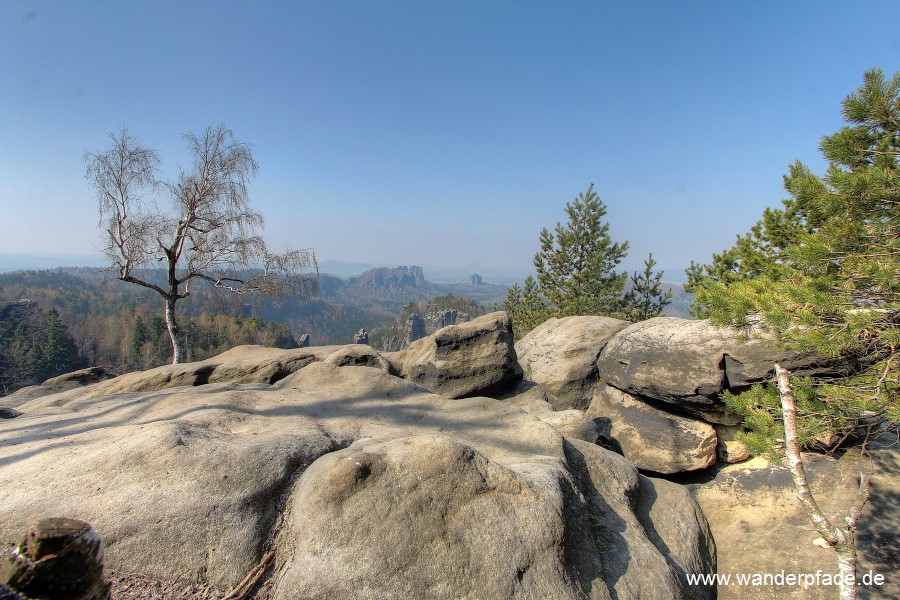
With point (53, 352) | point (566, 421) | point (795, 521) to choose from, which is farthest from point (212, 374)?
point (53, 352)

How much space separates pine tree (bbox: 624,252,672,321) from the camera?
19844 mm

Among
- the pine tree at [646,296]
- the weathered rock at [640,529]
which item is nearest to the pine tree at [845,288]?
the weathered rock at [640,529]

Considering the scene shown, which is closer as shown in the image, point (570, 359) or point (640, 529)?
point (640, 529)

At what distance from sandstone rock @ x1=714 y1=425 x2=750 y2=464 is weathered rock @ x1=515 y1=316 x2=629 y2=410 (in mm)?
3635

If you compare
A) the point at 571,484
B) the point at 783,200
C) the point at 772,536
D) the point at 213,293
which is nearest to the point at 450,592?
the point at 571,484

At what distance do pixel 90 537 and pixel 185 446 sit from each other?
9.88 ft

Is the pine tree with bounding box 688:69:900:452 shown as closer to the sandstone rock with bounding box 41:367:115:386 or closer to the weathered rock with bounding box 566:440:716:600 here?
the weathered rock with bounding box 566:440:716:600

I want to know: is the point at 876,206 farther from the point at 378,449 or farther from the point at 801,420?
the point at 378,449

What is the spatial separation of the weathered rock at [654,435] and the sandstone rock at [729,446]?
29cm

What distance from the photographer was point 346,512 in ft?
14.4

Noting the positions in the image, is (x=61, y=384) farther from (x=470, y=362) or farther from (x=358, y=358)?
(x=470, y=362)

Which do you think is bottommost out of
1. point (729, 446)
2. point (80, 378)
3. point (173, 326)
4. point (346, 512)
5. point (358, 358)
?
point (80, 378)

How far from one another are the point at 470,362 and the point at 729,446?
6.74 m

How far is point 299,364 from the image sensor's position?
12625mm
